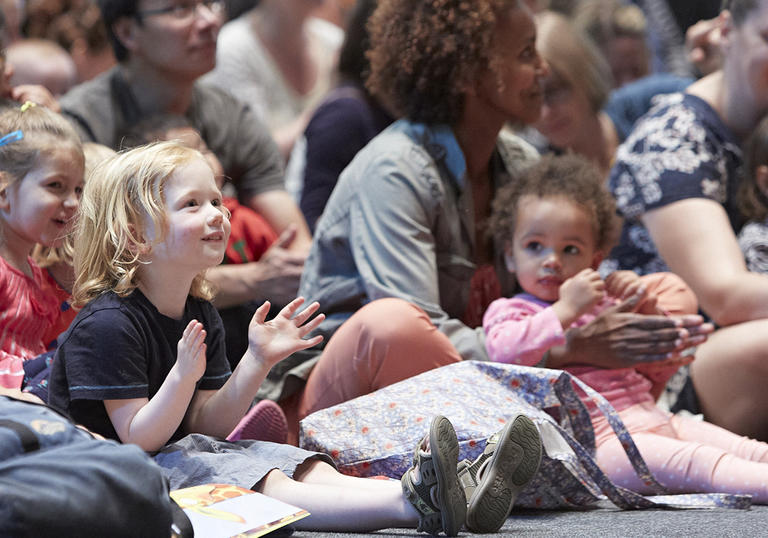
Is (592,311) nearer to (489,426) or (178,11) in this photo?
(489,426)

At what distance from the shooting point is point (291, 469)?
1.70 meters

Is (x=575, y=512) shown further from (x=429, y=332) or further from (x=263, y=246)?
(x=263, y=246)

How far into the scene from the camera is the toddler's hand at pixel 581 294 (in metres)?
2.10

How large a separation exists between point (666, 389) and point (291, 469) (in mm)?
1134

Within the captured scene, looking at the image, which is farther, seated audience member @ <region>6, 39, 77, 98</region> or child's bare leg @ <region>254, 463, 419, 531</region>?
seated audience member @ <region>6, 39, 77, 98</region>

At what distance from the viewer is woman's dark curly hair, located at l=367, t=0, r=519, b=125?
239 centimetres

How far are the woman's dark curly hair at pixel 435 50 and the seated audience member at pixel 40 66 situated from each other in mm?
1452

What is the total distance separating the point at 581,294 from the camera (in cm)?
211

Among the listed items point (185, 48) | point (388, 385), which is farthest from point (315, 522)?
point (185, 48)

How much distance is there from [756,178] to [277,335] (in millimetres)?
1392

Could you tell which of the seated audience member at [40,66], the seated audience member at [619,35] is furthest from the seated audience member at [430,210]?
the seated audience member at [619,35]

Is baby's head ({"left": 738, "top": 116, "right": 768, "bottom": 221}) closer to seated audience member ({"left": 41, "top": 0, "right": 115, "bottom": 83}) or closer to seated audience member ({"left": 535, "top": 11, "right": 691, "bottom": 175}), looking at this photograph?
seated audience member ({"left": 535, "top": 11, "right": 691, "bottom": 175})

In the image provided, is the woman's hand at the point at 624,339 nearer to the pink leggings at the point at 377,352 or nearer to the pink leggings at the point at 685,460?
the pink leggings at the point at 685,460

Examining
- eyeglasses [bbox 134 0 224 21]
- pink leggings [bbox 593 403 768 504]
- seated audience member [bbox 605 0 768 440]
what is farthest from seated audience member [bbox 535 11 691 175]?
pink leggings [bbox 593 403 768 504]
